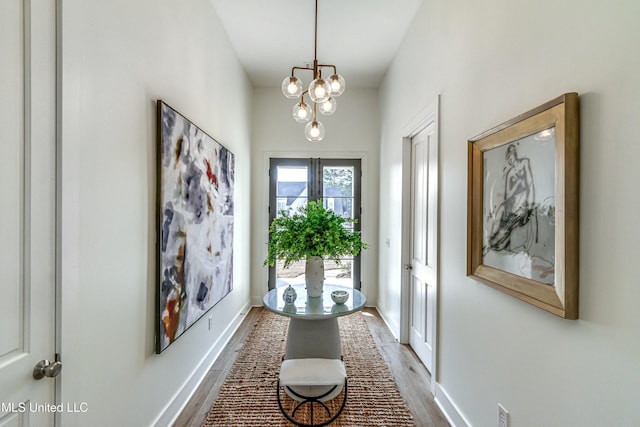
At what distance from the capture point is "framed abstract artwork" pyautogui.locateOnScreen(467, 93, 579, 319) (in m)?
0.98

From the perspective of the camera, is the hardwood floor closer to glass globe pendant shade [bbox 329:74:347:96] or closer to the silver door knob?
the silver door knob

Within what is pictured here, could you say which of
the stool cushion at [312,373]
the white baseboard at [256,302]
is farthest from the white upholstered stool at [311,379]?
the white baseboard at [256,302]

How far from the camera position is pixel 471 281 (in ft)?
5.46

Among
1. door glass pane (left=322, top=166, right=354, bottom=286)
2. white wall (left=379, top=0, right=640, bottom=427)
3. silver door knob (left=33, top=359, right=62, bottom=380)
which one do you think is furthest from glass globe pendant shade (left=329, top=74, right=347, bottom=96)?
door glass pane (left=322, top=166, right=354, bottom=286)

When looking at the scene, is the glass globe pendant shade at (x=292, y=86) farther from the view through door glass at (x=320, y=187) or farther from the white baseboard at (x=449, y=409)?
the white baseboard at (x=449, y=409)

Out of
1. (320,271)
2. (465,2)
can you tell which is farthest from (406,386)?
(465,2)

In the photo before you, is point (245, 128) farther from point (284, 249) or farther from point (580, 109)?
point (580, 109)

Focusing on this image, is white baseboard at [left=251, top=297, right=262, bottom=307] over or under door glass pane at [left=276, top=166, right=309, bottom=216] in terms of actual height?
under

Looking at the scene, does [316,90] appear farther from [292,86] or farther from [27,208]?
[27,208]

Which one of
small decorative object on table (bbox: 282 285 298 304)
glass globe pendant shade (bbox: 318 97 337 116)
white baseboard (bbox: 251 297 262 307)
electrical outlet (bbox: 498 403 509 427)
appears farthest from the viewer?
white baseboard (bbox: 251 297 262 307)

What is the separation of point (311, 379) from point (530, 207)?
4.75 ft

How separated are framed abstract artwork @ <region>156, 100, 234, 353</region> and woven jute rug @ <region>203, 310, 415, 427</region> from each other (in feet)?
2.01

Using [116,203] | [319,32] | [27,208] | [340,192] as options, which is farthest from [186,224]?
[340,192]

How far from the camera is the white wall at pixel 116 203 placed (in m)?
1.07
